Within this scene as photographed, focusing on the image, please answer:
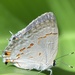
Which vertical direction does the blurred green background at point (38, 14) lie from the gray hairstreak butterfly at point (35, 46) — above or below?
above

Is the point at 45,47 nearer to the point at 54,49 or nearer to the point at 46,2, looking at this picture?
the point at 54,49

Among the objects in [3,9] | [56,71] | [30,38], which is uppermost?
[3,9]

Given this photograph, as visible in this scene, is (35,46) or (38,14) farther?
(38,14)

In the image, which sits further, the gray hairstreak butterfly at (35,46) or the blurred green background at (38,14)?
the blurred green background at (38,14)

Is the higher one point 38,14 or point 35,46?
point 38,14

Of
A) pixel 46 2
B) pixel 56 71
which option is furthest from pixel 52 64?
pixel 46 2
